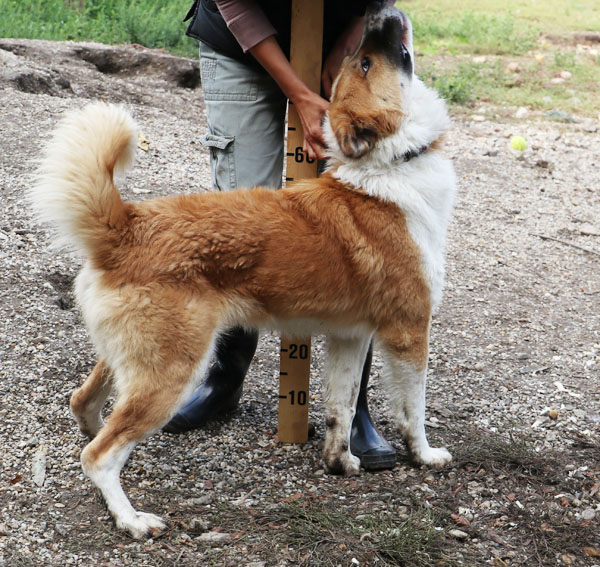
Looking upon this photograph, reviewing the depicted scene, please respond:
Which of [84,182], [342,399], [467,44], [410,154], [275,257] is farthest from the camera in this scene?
[467,44]

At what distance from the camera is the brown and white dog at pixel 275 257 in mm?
2691

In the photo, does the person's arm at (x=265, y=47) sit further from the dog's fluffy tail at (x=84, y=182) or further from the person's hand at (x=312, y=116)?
the dog's fluffy tail at (x=84, y=182)

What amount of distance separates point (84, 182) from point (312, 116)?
1.02 m

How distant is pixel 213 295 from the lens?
2.79 m

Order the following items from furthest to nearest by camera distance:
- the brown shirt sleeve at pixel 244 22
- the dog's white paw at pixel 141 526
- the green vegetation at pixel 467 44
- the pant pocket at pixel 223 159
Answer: the green vegetation at pixel 467 44 → the pant pocket at pixel 223 159 → the brown shirt sleeve at pixel 244 22 → the dog's white paw at pixel 141 526

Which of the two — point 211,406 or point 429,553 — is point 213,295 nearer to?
point 211,406

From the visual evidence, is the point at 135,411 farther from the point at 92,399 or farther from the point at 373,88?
the point at 373,88

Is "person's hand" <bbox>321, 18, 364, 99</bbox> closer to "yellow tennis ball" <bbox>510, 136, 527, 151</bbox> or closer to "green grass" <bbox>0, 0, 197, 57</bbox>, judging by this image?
"yellow tennis ball" <bbox>510, 136, 527, 151</bbox>

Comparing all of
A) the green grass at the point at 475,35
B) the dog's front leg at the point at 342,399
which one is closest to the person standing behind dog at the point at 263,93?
the dog's front leg at the point at 342,399


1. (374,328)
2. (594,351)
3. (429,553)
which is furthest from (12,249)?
(594,351)

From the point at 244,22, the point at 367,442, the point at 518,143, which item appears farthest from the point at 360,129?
the point at 518,143

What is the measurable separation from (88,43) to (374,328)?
725 centimetres

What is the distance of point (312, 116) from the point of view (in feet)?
10.5

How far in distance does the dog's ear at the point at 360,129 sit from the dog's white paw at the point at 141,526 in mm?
1582
